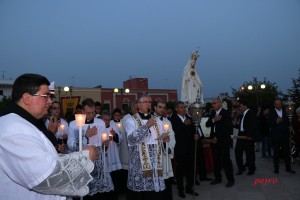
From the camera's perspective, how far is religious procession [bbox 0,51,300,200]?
201cm

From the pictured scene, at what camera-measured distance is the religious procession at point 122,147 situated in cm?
201

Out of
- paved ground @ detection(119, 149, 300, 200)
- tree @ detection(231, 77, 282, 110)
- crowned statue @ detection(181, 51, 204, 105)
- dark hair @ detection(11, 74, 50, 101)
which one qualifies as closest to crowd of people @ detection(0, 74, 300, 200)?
dark hair @ detection(11, 74, 50, 101)

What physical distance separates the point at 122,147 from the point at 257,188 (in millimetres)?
3439

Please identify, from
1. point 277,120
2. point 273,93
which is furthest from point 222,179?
point 273,93

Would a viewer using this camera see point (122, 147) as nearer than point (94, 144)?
→ No

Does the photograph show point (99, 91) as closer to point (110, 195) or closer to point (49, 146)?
point (110, 195)

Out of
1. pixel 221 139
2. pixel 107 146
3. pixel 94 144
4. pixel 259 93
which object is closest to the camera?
pixel 94 144

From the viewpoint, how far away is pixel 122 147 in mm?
7691

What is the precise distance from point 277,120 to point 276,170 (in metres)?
1.45

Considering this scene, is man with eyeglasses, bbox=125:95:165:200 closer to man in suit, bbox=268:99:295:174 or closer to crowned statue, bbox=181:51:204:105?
man in suit, bbox=268:99:295:174

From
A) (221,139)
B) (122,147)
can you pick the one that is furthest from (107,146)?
(221,139)

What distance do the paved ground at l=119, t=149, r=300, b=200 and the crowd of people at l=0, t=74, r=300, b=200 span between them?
0.85 feet

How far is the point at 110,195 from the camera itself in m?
5.80

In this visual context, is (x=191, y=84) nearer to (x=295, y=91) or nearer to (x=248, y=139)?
(x=248, y=139)
